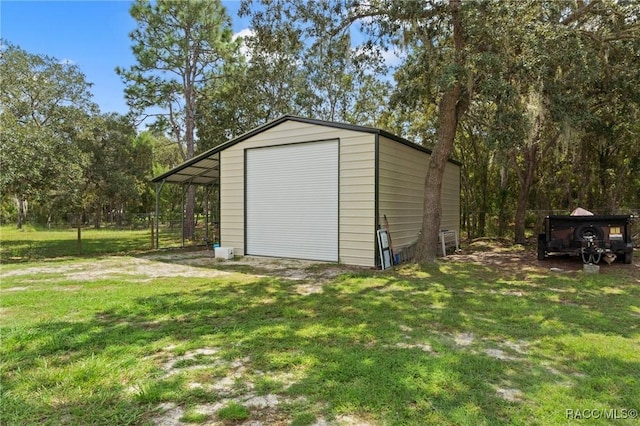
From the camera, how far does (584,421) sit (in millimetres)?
2025

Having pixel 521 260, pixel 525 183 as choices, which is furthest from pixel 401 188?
pixel 525 183

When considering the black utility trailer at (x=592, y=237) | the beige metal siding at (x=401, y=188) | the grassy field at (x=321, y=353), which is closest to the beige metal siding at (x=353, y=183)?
the beige metal siding at (x=401, y=188)

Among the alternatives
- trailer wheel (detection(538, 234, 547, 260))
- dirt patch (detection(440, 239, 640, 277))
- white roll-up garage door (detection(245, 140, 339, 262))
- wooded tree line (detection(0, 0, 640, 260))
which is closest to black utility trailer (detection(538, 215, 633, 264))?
dirt patch (detection(440, 239, 640, 277))

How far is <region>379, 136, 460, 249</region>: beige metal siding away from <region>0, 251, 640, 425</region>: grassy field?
2464 millimetres

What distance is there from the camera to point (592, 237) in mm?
6918

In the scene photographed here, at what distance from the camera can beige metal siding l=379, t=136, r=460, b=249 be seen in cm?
771

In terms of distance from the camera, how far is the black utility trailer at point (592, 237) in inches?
274

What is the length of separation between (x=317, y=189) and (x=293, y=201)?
73 centimetres

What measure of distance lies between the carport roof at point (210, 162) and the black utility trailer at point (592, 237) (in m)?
3.59

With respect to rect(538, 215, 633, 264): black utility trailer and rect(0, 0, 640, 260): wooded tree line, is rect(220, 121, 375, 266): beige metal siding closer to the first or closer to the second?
rect(0, 0, 640, 260): wooded tree line

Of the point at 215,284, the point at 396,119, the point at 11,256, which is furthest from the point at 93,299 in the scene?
the point at 396,119

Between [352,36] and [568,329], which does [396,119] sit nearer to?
[352,36]

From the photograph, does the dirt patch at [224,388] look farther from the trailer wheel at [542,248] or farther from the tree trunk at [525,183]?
the tree trunk at [525,183]

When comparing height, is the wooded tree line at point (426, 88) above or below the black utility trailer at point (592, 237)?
above
